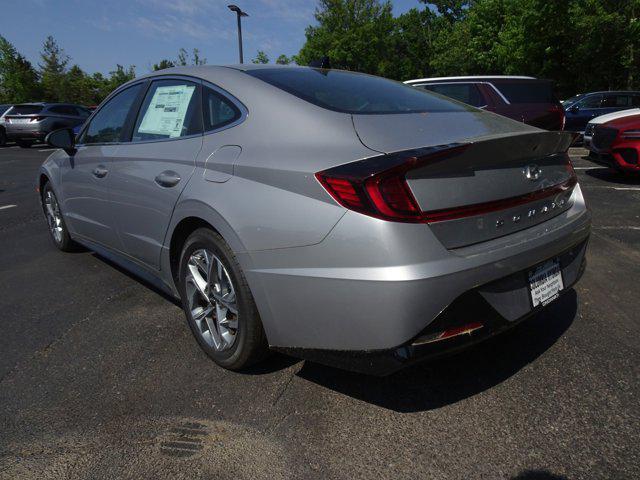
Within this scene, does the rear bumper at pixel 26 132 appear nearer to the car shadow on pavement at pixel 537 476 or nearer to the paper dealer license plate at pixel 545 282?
the paper dealer license plate at pixel 545 282

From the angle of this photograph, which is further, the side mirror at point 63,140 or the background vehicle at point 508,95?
the background vehicle at point 508,95

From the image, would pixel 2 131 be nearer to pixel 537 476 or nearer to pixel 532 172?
pixel 532 172

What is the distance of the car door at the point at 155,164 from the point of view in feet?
8.81

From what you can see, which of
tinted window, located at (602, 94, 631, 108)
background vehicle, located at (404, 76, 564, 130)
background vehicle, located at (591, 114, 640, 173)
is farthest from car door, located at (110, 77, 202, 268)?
tinted window, located at (602, 94, 631, 108)

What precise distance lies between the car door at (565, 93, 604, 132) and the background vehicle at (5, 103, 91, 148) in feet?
51.7

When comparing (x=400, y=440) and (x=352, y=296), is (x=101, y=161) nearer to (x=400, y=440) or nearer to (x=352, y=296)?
(x=352, y=296)

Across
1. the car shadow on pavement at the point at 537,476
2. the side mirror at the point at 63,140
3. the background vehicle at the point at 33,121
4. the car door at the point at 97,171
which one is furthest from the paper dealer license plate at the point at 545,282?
the background vehicle at the point at 33,121

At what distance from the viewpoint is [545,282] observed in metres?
2.25

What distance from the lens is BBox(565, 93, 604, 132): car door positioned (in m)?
14.0

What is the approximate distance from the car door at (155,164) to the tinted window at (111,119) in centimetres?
24

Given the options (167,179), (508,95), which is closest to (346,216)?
(167,179)

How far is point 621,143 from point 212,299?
6901 millimetres

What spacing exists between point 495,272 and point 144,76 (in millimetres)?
2651

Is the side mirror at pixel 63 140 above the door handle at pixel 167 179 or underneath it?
above
